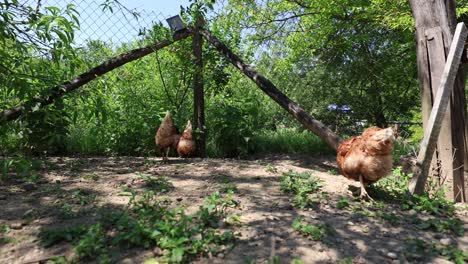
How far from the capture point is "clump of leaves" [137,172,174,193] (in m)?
3.41

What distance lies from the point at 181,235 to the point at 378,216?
160cm

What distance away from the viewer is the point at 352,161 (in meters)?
3.29

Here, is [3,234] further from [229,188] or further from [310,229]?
[310,229]

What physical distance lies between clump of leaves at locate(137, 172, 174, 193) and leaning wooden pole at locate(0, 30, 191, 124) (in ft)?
3.76

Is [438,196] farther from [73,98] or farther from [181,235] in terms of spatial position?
[73,98]

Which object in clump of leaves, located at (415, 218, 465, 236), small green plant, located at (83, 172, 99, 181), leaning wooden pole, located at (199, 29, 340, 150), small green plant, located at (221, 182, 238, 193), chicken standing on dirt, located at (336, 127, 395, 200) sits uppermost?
leaning wooden pole, located at (199, 29, 340, 150)

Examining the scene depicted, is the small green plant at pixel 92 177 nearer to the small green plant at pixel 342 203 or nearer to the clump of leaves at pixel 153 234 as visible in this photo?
the clump of leaves at pixel 153 234

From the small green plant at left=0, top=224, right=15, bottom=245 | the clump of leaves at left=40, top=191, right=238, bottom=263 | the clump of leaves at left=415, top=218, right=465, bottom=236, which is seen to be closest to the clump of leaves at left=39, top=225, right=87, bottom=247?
the clump of leaves at left=40, top=191, right=238, bottom=263

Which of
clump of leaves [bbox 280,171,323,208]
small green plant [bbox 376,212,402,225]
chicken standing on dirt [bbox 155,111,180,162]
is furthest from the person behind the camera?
chicken standing on dirt [bbox 155,111,180,162]

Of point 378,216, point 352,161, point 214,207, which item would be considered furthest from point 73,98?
point 378,216

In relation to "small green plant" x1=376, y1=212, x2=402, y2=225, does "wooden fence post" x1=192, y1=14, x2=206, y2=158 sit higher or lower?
higher

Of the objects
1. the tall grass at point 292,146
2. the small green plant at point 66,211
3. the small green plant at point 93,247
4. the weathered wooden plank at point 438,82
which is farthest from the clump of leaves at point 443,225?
the tall grass at point 292,146

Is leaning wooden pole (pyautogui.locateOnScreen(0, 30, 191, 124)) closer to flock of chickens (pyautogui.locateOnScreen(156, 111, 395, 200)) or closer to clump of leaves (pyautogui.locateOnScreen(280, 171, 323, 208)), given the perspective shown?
clump of leaves (pyautogui.locateOnScreen(280, 171, 323, 208))

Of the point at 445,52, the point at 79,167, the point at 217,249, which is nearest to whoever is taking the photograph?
the point at 217,249
